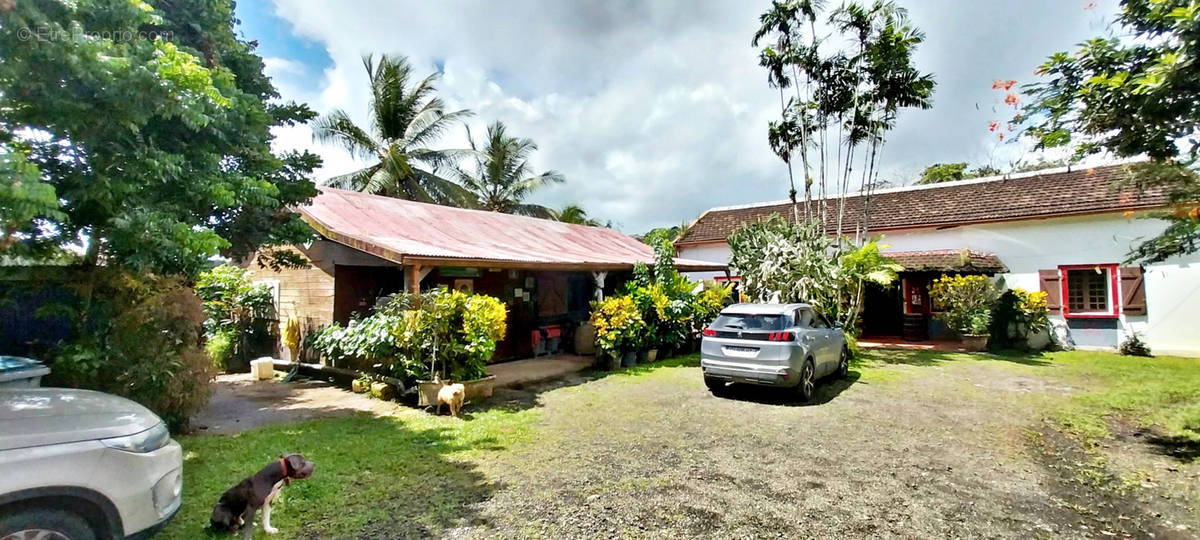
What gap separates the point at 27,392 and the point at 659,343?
11.0 meters

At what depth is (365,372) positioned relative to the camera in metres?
9.41

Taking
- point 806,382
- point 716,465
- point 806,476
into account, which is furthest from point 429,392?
point 806,382

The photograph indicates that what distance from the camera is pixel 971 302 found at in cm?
1521

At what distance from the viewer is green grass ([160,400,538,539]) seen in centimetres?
408

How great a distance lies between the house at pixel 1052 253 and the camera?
13.9 meters

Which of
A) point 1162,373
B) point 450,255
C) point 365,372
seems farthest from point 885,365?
point 365,372

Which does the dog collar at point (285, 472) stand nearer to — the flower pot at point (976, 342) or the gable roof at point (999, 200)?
the gable roof at point (999, 200)

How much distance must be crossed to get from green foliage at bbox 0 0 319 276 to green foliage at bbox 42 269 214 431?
0.34 metres

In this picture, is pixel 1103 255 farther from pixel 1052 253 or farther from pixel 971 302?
pixel 971 302

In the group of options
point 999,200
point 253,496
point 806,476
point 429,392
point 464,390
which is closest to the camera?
point 253,496

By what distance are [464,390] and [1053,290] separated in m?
16.9

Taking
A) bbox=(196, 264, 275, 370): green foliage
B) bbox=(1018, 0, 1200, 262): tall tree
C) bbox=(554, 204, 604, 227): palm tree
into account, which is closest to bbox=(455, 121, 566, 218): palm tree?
bbox=(554, 204, 604, 227): palm tree

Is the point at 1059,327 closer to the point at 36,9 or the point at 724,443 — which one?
the point at 724,443

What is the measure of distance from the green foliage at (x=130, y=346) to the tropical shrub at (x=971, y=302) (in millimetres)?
17804
